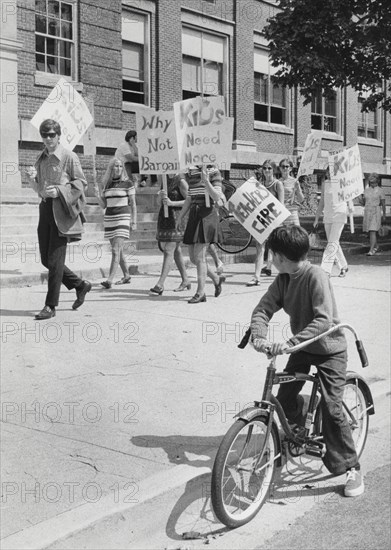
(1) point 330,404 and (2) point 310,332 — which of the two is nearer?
(2) point 310,332

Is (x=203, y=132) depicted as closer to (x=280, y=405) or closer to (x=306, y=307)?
(x=306, y=307)

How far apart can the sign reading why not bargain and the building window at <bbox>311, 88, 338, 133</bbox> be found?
26.3m

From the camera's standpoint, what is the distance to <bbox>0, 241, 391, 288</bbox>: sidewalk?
11.9m

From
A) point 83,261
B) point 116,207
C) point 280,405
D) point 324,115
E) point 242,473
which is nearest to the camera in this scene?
point 242,473

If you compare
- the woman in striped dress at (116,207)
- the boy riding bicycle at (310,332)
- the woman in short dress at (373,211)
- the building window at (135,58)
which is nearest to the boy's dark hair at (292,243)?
the boy riding bicycle at (310,332)

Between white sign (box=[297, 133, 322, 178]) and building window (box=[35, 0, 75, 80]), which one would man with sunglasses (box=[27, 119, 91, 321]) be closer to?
white sign (box=[297, 133, 322, 178])

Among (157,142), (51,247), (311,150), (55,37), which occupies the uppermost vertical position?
(55,37)

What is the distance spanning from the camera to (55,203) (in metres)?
8.97

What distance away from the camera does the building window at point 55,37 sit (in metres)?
20.4

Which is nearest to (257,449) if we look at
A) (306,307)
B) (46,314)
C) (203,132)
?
(306,307)

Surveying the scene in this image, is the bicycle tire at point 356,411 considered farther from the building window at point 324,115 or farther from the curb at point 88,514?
the building window at point 324,115

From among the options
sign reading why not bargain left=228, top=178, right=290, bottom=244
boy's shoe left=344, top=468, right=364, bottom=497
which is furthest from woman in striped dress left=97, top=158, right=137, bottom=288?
boy's shoe left=344, top=468, right=364, bottom=497

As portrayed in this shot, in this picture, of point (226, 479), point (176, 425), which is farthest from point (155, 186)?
point (226, 479)

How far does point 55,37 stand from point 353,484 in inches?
705
